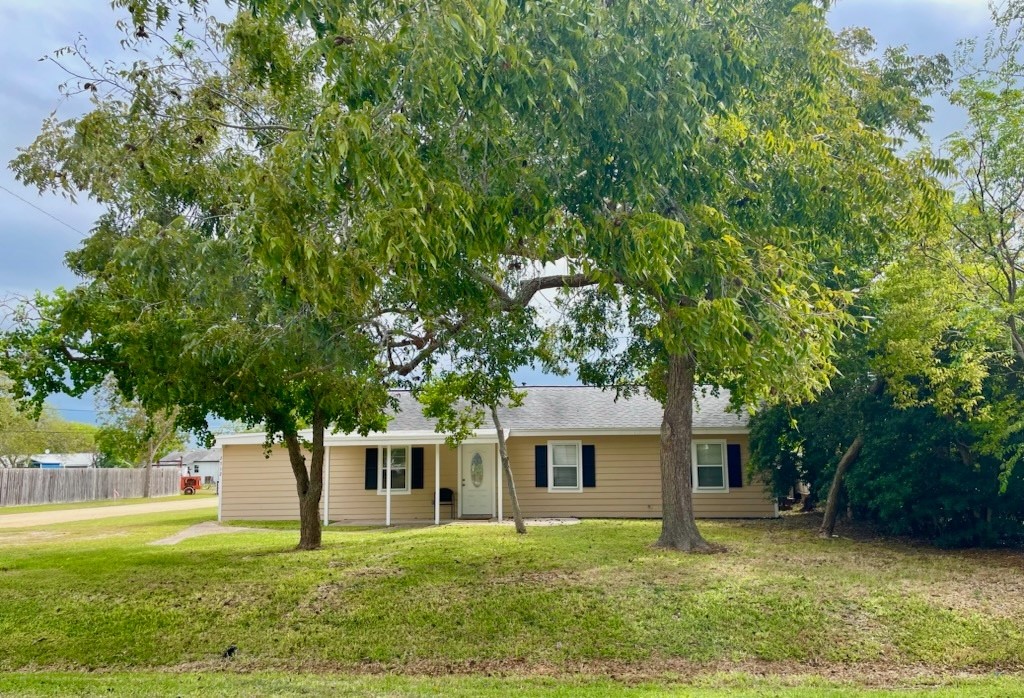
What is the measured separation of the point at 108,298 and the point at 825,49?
892 cm

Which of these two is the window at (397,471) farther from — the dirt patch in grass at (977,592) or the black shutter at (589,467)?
the dirt patch in grass at (977,592)

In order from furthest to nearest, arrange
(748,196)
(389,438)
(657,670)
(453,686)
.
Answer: (389,438) < (748,196) < (657,670) < (453,686)

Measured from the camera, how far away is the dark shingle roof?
19594 mm

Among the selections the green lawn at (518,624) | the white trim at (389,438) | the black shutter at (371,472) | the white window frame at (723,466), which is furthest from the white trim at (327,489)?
the white window frame at (723,466)

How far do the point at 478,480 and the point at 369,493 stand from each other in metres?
2.80

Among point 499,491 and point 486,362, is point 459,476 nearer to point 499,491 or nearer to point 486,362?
point 499,491

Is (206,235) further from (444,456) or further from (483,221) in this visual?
(444,456)

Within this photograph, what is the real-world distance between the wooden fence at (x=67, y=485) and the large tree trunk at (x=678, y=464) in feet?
103

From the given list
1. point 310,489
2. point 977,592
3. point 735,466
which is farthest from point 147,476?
point 977,592

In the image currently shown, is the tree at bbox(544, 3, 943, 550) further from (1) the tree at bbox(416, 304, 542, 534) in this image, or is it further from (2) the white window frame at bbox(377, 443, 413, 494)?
(2) the white window frame at bbox(377, 443, 413, 494)

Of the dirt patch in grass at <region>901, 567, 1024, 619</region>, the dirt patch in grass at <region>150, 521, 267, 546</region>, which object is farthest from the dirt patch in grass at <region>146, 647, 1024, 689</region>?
the dirt patch in grass at <region>150, 521, 267, 546</region>

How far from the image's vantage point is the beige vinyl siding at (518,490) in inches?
771

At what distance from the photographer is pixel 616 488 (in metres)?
19.8

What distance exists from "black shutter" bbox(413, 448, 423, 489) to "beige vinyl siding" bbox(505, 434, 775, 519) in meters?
2.35
